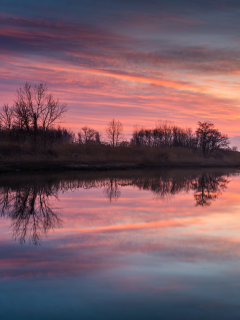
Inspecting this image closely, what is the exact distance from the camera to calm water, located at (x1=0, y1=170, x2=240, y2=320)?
3676mm

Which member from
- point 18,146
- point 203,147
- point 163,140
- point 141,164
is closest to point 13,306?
point 18,146

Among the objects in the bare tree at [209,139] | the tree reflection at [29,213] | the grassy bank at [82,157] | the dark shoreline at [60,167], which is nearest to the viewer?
the tree reflection at [29,213]

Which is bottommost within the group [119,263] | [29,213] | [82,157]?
[119,263]

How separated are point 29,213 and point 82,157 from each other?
2352cm

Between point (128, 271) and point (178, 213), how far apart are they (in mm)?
4808

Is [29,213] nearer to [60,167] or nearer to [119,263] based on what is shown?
[119,263]

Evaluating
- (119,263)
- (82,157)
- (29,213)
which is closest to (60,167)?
(82,157)

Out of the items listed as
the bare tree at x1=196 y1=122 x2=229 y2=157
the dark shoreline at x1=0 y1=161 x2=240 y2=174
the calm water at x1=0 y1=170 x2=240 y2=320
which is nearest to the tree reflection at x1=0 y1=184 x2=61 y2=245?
the calm water at x1=0 y1=170 x2=240 y2=320

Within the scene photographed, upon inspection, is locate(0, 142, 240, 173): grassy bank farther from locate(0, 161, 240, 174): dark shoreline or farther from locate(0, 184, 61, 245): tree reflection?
locate(0, 184, 61, 245): tree reflection

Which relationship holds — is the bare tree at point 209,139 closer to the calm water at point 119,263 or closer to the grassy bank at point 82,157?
the grassy bank at point 82,157

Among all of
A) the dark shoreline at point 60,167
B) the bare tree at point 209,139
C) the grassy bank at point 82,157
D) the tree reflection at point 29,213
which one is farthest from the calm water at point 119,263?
the bare tree at point 209,139

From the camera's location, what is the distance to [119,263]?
5074mm

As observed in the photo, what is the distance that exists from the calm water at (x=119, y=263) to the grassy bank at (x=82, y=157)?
1729cm

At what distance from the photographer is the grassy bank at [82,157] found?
88.7 ft
